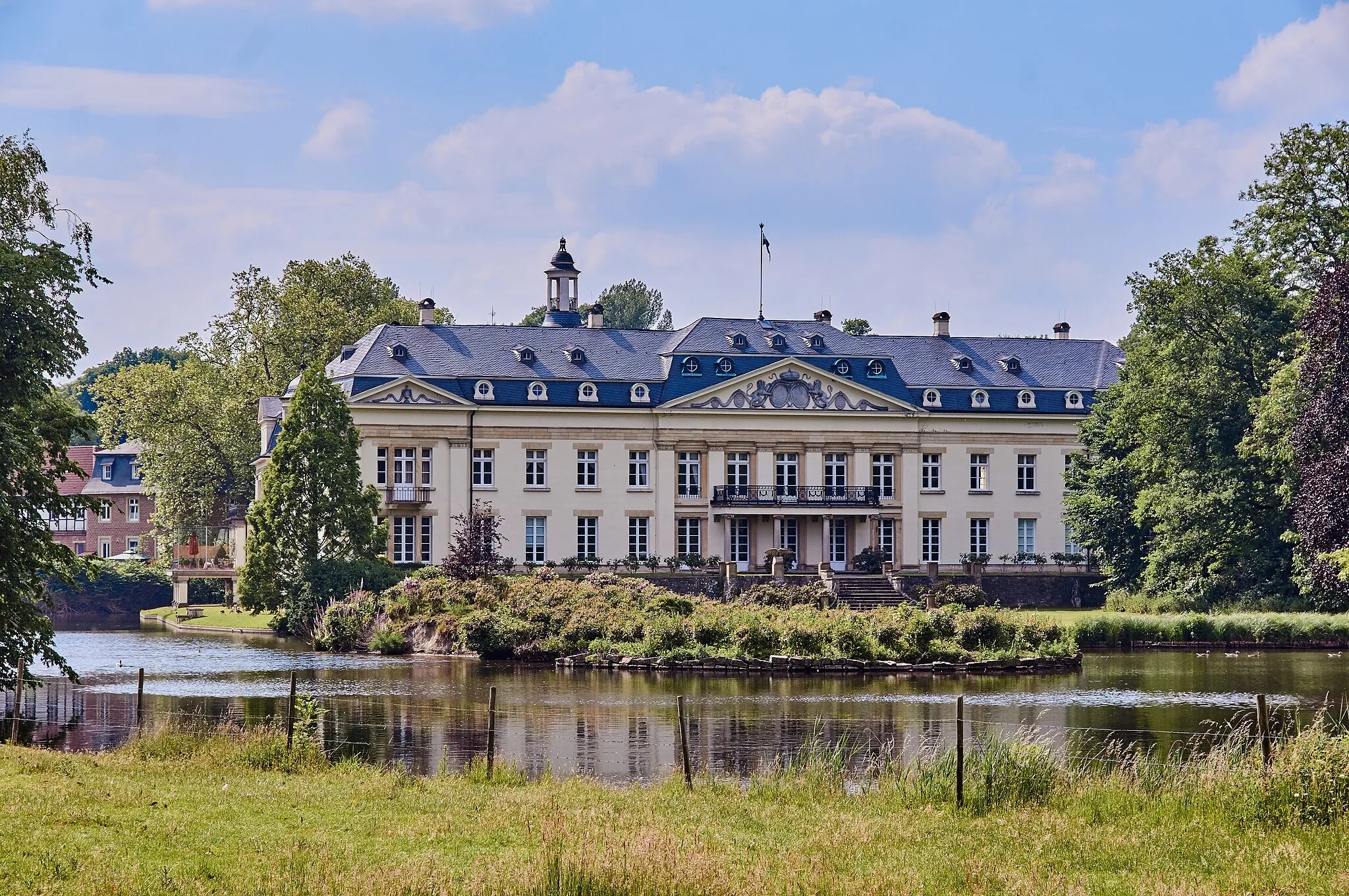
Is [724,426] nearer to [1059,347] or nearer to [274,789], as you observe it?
[1059,347]

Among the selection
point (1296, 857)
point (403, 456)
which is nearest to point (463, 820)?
point (1296, 857)

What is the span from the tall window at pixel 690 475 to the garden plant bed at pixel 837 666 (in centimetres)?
2325

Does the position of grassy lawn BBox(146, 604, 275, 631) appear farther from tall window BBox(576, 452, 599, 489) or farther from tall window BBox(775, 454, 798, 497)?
tall window BBox(775, 454, 798, 497)

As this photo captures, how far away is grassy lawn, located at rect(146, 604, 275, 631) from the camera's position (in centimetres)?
4925

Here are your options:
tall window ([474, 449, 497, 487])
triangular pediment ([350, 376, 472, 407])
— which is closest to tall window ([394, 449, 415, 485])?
triangular pediment ([350, 376, 472, 407])

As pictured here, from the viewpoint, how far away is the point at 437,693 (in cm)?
2805

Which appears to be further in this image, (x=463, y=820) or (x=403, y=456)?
(x=403, y=456)

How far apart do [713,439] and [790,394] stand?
3.15 metres

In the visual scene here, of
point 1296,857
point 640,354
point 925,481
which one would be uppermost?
point 640,354

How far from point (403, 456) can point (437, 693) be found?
2783cm

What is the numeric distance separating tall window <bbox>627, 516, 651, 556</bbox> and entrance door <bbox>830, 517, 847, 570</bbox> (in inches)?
261

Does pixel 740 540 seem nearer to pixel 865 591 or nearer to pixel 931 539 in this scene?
pixel 931 539

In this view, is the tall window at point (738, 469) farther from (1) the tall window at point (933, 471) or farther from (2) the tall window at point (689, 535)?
(1) the tall window at point (933, 471)

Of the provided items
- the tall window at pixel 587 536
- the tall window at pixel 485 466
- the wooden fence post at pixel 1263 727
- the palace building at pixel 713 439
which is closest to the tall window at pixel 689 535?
the palace building at pixel 713 439
